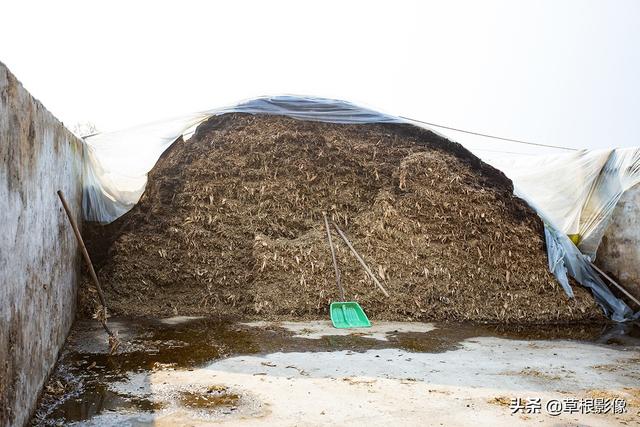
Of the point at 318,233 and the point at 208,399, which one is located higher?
the point at 318,233

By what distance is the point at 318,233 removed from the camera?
6.52 metres

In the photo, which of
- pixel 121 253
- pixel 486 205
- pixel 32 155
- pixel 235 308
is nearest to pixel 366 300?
pixel 235 308

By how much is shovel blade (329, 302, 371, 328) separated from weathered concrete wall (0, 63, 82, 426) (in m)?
2.67

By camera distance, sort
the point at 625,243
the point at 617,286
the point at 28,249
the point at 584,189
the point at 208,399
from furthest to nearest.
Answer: the point at 584,189, the point at 625,243, the point at 617,286, the point at 208,399, the point at 28,249

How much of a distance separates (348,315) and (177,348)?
2.00m

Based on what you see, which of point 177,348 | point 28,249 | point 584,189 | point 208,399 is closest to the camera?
point 28,249

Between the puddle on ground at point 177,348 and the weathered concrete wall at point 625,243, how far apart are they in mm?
948

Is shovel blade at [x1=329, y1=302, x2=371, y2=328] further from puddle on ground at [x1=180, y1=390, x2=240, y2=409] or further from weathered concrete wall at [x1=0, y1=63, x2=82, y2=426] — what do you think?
weathered concrete wall at [x1=0, y1=63, x2=82, y2=426]

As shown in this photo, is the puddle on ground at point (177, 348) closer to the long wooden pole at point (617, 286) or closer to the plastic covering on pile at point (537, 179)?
the long wooden pole at point (617, 286)

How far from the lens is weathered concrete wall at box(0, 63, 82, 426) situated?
2.26 meters

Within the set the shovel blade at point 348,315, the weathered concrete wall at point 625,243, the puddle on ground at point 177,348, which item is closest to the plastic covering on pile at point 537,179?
the weathered concrete wall at point 625,243

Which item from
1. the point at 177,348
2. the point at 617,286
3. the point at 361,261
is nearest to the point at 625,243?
the point at 617,286

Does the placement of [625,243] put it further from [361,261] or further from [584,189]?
[361,261]

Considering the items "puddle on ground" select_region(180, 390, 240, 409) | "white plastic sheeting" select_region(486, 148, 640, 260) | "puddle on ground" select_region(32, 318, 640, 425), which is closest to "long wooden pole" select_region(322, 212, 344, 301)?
"puddle on ground" select_region(32, 318, 640, 425)
